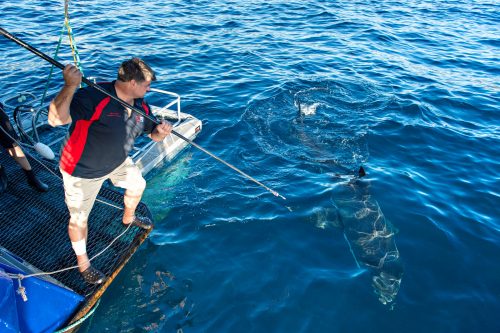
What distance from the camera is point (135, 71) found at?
3945 mm

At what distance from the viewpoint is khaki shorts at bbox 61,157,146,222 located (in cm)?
418

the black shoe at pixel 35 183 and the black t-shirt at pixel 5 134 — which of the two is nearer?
the black t-shirt at pixel 5 134

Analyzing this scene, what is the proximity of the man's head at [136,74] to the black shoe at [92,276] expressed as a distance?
2367mm

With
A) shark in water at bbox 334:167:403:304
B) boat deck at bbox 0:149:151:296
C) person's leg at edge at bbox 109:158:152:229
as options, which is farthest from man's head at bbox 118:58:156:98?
shark in water at bbox 334:167:403:304

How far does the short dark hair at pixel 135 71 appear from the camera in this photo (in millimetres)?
3930

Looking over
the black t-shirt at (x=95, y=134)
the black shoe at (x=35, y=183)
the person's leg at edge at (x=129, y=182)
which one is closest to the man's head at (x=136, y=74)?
the black t-shirt at (x=95, y=134)

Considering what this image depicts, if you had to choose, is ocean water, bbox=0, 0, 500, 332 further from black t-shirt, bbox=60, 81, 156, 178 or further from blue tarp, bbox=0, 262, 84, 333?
black t-shirt, bbox=60, 81, 156, 178

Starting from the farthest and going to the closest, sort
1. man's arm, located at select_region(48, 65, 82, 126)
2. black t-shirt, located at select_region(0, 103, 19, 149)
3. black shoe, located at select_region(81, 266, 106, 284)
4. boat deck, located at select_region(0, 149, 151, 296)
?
black t-shirt, located at select_region(0, 103, 19, 149)
boat deck, located at select_region(0, 149, 151, 296)
black shoe, located at select_region(81, 266, 106, 284)
man's arm, located at select_region(48, 65, 82, 126)

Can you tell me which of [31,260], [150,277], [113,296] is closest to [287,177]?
[150,277]

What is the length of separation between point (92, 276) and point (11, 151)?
245 cm

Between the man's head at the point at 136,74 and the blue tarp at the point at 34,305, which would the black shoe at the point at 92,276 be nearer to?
the blue tarp at the point at 34,305

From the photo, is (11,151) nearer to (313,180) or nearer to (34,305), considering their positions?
(34,305)

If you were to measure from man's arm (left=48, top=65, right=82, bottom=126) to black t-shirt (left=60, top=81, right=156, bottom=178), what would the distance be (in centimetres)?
27

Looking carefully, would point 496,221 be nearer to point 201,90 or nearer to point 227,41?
point 201,90
